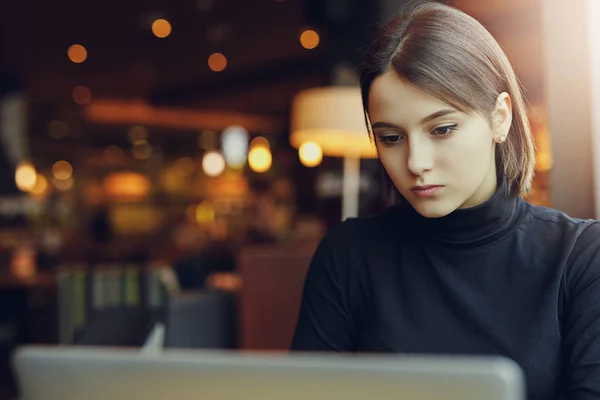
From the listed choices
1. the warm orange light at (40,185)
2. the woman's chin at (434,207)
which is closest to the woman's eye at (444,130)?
the woman's chin at (434,207)

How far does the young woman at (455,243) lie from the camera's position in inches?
44.4

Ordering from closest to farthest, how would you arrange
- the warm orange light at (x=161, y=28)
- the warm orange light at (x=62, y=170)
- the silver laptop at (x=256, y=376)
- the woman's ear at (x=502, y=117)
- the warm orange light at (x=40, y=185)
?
the silver laptop at (x=256, y=376), the woman's ear at (x=502, y=117), the warm orange light at (x=161, y=28), the warm orange light at (x=40, y=185), the warm orange light at (x=62, y=170)

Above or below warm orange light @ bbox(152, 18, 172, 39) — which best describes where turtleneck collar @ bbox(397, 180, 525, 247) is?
below

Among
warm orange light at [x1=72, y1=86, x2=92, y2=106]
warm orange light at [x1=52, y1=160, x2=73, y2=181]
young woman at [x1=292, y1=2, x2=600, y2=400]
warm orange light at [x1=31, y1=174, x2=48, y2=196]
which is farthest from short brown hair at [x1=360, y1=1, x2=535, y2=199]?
warm orange light at [x1=52, y1=160, x2=73, y2=181]

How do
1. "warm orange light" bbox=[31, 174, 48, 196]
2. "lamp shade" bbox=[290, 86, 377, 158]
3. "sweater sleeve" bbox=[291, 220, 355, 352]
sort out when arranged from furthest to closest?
"warm orange light" bbox=[31, 174, 48, 196] < "lamp shade" bbox=[290, 86, 377, 158] < "sweater sleeve" bbox=[291, 220, 355, 352]

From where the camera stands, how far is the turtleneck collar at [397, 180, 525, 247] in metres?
1.27

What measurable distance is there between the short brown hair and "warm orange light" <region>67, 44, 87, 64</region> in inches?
309

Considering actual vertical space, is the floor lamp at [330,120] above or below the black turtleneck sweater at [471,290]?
above

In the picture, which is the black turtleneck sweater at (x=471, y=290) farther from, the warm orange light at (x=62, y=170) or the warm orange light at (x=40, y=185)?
the warm orange light at (x=62, y=170)

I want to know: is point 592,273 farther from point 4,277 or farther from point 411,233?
point 4,277

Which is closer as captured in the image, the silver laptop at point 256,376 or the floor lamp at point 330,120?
the silver laptop at point 256,376

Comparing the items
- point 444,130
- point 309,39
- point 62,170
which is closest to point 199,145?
point 62,170

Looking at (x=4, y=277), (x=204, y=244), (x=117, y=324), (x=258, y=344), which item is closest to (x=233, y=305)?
(x=258, y=344)

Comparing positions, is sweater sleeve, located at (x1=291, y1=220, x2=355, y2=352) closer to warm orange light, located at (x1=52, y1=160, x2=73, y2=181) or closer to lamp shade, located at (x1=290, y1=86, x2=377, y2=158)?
lamp shade, located at (x1=290, y1=86, x2=377, y2=158)
